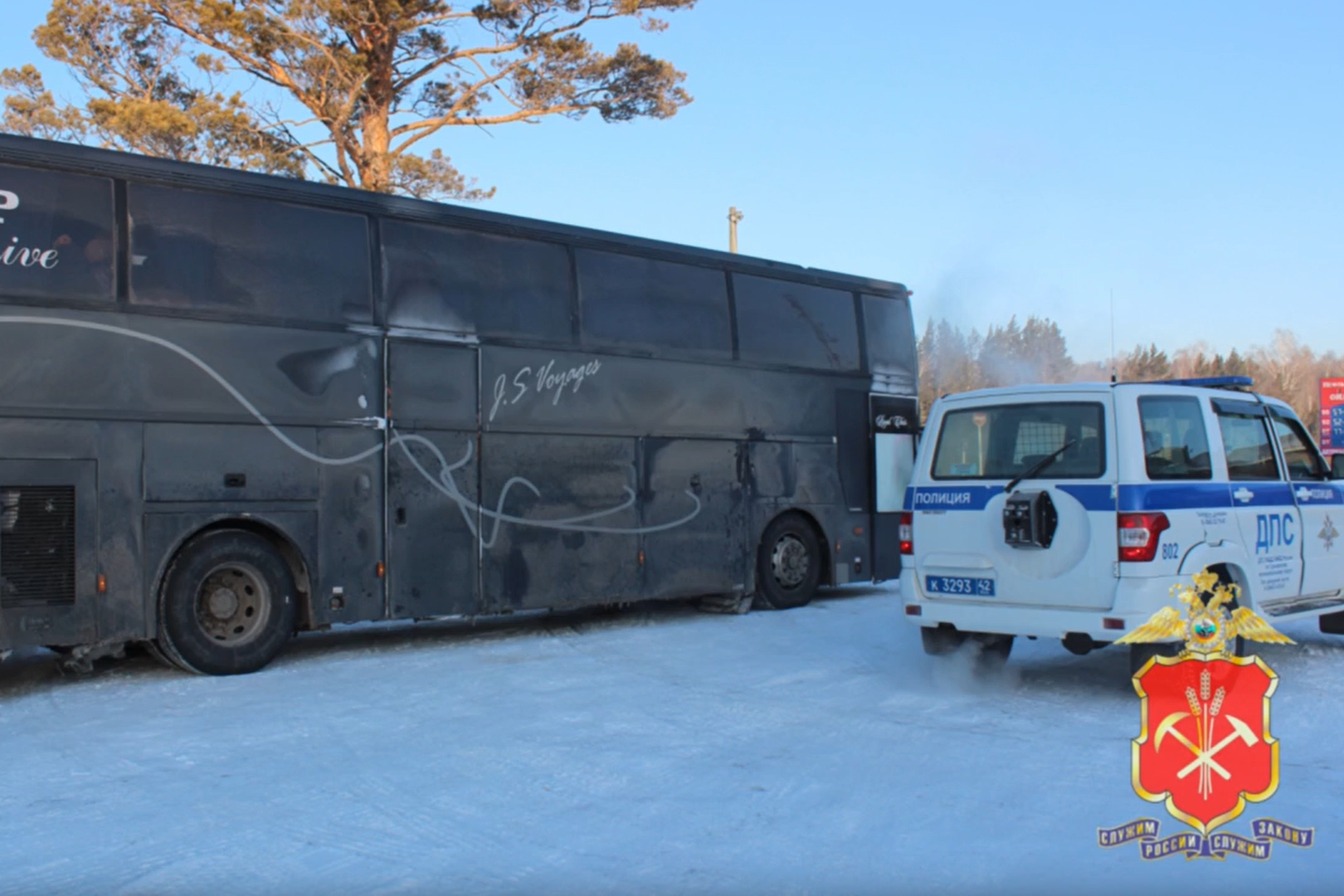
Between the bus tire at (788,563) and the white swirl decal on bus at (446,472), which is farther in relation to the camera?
the bus tire at (788,563)

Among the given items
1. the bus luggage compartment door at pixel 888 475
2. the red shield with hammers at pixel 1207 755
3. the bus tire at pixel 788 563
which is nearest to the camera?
the red shield with hammers at pixel 1207 755

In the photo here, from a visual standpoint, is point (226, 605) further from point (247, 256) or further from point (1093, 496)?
point (1093, 496)

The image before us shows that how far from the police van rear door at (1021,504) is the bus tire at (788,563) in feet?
15.4

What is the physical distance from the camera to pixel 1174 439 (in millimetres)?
8078

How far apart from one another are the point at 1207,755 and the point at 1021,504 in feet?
9.10

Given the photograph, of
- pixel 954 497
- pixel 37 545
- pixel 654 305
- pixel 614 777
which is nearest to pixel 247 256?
pixel 37 545

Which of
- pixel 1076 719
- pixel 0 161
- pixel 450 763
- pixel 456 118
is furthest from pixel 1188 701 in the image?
pixel 456 118

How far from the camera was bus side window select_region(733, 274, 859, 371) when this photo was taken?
43.5 feet

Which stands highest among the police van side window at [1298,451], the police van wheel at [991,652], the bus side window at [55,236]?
the bus side window at [55,236]

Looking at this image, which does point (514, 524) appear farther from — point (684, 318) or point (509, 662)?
point (684, 318)

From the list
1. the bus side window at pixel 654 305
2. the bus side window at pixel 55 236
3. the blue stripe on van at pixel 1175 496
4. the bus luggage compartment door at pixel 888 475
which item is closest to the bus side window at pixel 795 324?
the bus side window at pixel 654 305

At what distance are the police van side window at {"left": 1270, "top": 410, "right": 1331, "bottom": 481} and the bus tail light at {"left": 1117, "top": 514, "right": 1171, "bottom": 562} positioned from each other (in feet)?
7.27

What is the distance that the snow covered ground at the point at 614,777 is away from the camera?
15.5ft

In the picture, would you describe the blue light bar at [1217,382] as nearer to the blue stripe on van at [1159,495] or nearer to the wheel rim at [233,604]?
the blue stripe on van at [1159,495]
